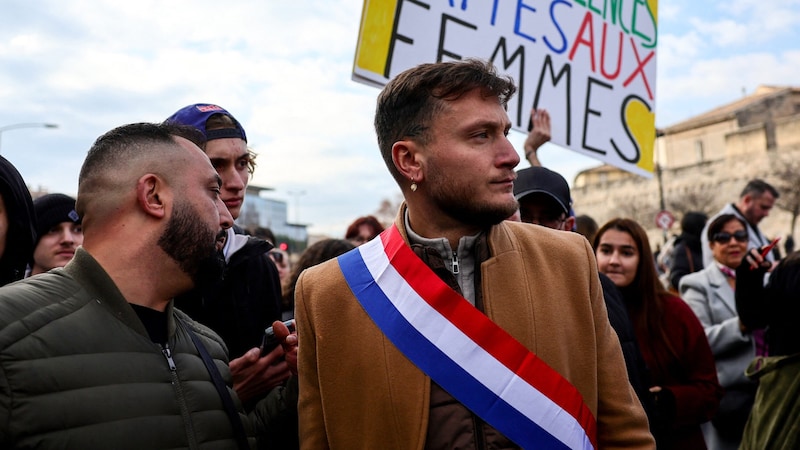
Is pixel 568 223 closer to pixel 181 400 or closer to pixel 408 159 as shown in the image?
pixel 408 159

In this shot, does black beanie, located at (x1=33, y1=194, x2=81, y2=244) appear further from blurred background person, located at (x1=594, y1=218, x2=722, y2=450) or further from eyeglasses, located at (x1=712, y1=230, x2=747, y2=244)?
eyeglasses, located at (x1=712, y1=230, x2=747, y2=244)

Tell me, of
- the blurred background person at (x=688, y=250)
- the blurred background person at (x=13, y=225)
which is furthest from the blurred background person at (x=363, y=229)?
the blurred background person at (x=13, y=225)

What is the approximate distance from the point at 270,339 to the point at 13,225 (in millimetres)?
962

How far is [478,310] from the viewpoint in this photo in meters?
2.32

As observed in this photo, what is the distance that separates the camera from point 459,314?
2.32 metres

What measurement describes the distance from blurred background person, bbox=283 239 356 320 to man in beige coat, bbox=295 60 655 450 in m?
2.14

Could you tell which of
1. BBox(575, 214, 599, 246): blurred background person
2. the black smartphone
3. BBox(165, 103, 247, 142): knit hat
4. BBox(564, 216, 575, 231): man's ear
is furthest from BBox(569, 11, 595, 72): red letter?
the black smartphone

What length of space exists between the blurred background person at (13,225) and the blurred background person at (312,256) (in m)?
2.05

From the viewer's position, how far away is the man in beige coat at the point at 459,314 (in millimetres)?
2230

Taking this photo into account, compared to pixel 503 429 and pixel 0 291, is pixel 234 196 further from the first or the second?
pixel 503 429

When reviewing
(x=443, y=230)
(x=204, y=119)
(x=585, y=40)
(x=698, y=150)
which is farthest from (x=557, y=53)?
(x=698, y=150)

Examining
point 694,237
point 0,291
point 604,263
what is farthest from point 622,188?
point 0,291

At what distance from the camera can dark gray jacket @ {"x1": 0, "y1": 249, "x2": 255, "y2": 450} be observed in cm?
186

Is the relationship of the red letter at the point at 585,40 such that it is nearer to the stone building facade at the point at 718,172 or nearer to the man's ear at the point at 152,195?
the man's ear at the point at 152,195
